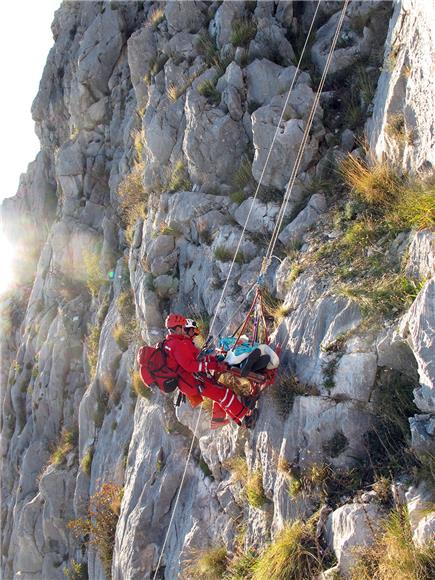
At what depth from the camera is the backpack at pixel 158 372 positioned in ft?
24.8

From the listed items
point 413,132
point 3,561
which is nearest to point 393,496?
point 413,132

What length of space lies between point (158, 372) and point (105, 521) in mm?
4742

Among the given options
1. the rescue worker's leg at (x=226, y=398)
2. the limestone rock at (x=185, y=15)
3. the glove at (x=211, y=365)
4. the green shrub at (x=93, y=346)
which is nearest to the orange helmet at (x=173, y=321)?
the glove at (x=211, y=365)

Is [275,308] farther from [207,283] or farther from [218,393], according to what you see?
[207,283]

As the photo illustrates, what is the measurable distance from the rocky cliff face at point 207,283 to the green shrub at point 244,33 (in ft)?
0.15

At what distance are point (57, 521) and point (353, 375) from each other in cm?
1032

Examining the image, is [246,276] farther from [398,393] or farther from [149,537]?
[149,537]

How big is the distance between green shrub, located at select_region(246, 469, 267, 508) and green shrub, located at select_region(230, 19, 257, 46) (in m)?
9.02

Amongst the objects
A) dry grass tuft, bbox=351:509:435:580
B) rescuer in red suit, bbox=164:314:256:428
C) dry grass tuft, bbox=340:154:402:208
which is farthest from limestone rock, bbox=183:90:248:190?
dry grass tuft, bbox=351:509:435:580

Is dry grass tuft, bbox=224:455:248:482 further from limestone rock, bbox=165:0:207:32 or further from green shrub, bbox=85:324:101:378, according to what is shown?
limestone rock, bbox=165:0:207:32

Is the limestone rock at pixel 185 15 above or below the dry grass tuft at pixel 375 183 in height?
above

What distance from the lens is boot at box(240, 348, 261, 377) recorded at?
22.5 ft

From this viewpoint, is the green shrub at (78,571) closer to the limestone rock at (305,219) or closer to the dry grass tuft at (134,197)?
the dry grass tuft at (134,197)

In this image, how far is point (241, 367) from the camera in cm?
711
